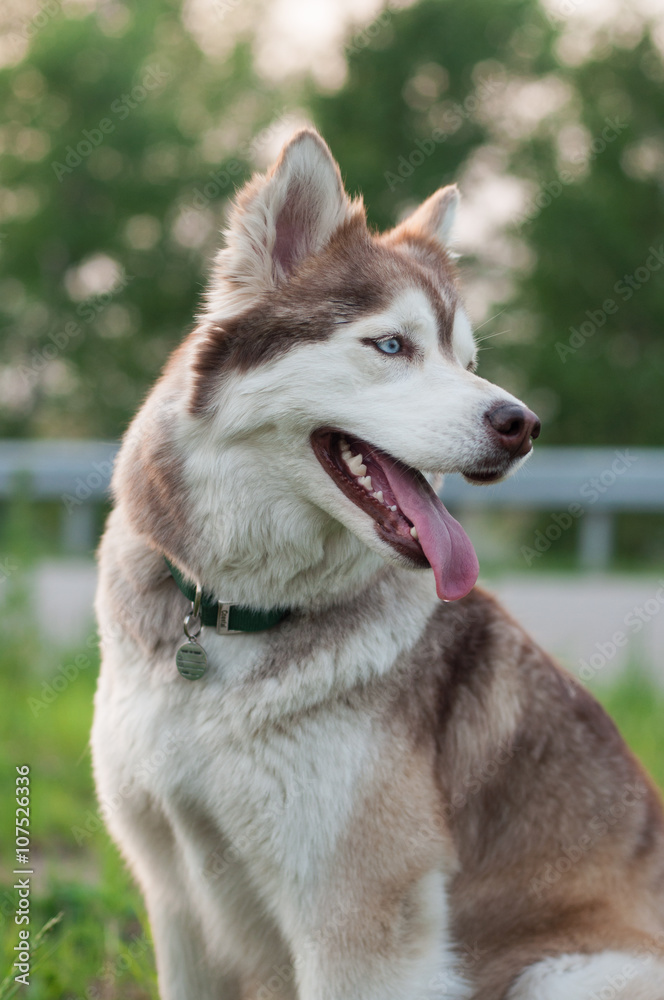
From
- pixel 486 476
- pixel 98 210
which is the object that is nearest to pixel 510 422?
pixel 486 476

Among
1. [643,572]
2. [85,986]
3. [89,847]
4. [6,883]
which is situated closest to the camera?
[85,986]

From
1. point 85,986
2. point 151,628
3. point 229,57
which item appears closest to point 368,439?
point 151,628

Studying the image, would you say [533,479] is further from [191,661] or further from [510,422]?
[191,661]

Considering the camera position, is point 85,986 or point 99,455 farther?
point 99,455

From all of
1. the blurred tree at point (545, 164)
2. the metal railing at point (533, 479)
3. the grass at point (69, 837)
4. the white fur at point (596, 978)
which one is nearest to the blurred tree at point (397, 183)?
the blurred tree at point (545, 164)

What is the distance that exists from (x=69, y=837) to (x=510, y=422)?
105 inches

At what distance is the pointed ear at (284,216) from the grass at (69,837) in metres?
1.98

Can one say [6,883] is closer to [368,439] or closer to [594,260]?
[368,439]

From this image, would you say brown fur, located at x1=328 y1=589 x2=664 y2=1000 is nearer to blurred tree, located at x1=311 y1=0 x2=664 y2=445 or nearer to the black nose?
the black nose

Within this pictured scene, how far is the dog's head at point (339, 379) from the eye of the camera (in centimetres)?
202

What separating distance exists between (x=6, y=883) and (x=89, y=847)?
50cm

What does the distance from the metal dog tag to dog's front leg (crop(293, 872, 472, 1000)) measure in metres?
0.60

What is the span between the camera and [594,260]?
621 inches

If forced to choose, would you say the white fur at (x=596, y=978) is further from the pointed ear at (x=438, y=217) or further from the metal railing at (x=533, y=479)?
the metal railing at (x=533, y=479)
